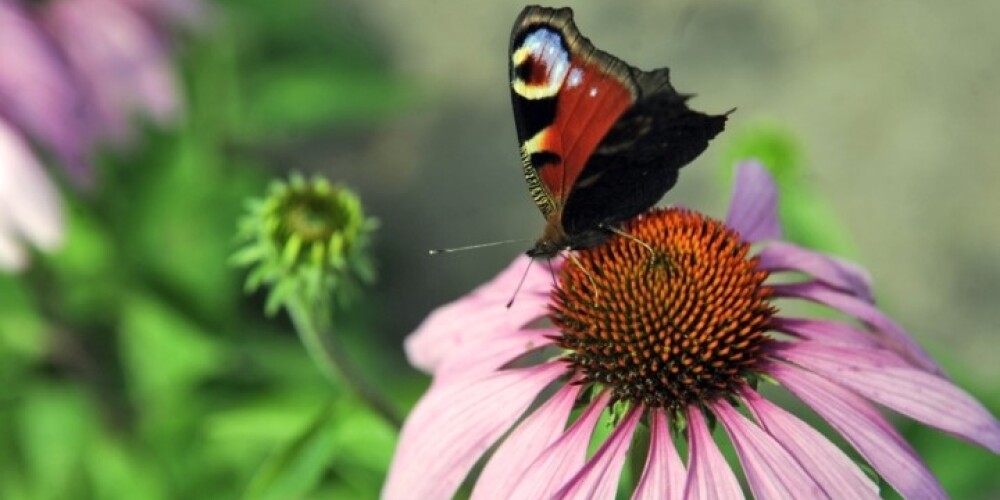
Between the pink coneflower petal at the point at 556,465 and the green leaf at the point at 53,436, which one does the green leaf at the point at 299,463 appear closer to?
the pink coneflower petal at the point at 556,465

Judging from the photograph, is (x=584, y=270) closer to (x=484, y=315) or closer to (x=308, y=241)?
(x=484, y=315)

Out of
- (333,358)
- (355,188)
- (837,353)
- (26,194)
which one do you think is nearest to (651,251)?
(837,353)

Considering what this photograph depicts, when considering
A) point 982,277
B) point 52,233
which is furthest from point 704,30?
point 52,233

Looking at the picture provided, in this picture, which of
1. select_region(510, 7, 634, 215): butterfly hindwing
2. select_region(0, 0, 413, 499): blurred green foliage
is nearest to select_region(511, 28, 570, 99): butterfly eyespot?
select_region(510, 7, 634, 215): butterfly hindwing

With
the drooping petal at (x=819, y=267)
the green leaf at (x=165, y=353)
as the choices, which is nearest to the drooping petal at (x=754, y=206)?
the drooping petal at (x=819, y=267)

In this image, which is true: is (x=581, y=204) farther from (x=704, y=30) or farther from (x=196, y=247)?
(x=704, y=30)
